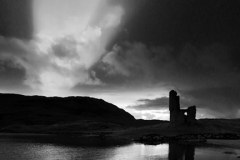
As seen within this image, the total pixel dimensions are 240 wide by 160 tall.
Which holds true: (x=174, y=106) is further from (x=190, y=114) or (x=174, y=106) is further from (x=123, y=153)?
(x=123, y=153)

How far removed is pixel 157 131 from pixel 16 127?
103 meters

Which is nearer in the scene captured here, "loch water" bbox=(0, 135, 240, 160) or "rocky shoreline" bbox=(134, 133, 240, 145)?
"loch water" bbox=(0, 135, 240, 160)

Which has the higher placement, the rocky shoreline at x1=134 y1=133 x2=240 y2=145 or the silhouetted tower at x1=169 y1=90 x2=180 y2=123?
the silhouetted tower at x1=169 y1=90 x2=180 y2=123

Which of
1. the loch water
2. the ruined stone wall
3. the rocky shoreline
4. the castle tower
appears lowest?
the loch water

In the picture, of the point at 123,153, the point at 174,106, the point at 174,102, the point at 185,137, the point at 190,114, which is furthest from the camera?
the point at 174,102

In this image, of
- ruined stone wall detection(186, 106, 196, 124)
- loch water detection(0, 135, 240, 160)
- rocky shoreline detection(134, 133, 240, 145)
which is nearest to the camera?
loch water detection(0, 135, 240, 160)

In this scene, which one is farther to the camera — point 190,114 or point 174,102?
point 174,102

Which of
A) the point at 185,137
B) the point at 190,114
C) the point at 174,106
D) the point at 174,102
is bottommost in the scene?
the point at 185,137

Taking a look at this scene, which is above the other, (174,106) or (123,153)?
(174,106)

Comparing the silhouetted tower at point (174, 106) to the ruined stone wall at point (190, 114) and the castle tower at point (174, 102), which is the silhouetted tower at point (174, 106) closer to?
the castle tower at point (174, 102)

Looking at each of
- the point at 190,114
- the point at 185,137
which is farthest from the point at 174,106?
Result: the point at 185,137

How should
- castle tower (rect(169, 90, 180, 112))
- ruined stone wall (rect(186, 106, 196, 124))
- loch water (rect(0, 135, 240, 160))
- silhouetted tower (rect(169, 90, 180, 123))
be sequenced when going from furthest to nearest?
castle tower (rect(169, 90, 180, 112))
silhouetted tower (rect(169, 90, 180, 123))
ruined stone wall (rect(186, 106, 196, 124))
loch water (rect(0, 135, 240, 160))

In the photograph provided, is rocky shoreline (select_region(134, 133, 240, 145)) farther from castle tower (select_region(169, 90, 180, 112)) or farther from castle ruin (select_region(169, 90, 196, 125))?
castle tower (select_region(169, 90, 180, 112))

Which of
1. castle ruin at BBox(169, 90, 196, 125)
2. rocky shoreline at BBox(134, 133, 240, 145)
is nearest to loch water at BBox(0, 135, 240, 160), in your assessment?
rocky shoreline at BBox(134, 133, 240, 145)
